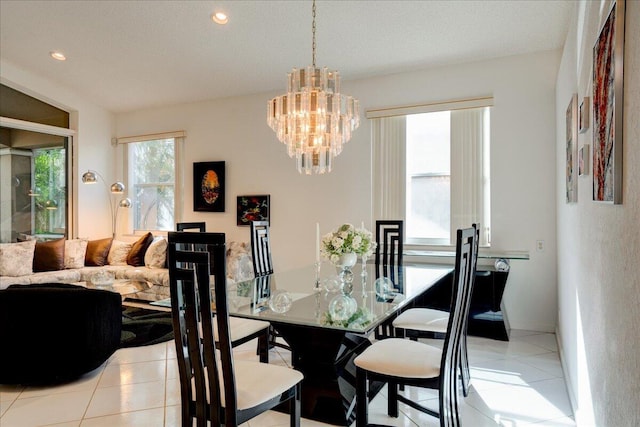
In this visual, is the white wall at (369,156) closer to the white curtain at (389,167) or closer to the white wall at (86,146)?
the white curtain at (389,167)

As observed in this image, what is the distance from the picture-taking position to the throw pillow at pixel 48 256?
5770 mm

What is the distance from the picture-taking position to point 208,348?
1647mm

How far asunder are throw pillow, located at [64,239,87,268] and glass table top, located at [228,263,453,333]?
4.13 metres

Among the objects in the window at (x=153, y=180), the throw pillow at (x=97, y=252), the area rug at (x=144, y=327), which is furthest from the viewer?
the window at (x=153, y=180)

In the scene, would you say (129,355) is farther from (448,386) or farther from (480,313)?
(480,313)

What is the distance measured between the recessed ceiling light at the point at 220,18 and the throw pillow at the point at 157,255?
123 inches

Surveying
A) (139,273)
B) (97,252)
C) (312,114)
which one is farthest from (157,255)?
(312,114)

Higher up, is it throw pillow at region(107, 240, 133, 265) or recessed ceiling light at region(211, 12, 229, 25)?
recessed ceiling light at region(211, 12, 229, 25)

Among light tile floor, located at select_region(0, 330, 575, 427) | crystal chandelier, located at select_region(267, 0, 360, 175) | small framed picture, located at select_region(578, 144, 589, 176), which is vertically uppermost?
crystal chandelier, located at select_region(267, 0, 360, 175)

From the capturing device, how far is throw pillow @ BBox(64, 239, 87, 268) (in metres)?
5.98

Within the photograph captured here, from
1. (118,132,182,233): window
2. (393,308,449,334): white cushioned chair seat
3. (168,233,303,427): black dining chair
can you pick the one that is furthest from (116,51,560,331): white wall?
(168,233,303,427): black dining chair

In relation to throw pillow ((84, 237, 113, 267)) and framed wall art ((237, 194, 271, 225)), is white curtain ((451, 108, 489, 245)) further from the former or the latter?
throw pillow ((84, 237, 113, 267))

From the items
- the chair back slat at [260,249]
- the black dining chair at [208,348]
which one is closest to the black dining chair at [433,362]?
the black dining chair at [208,348]

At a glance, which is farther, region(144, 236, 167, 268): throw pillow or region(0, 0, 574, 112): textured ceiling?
region(144, 236, 167, 268): throw pillow
